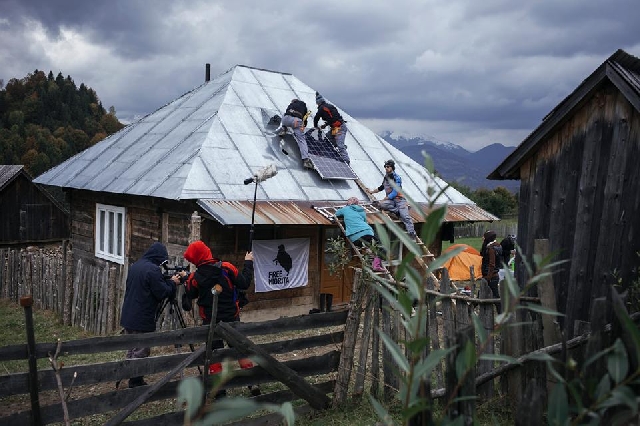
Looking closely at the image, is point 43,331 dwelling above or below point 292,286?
below

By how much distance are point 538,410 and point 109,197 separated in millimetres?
13985

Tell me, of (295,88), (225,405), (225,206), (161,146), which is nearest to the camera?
(225,405)

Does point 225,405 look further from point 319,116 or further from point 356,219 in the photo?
point 319,116

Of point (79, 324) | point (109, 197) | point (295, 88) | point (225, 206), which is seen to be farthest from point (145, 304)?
point (295, 88)

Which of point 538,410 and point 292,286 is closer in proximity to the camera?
point 538,410

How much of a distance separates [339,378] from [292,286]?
19.9 feet

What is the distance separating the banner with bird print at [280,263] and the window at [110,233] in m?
4.02

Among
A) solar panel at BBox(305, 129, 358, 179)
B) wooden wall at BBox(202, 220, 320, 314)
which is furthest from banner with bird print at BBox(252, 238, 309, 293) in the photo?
solar panel at BBox(305, 129, 358, 179)

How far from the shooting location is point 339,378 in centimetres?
622

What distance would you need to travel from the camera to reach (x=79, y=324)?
12.2 meters

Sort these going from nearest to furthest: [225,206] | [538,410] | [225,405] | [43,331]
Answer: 1. [225,405]
2. [538,410]
3. [225,206]
4. [43,331]

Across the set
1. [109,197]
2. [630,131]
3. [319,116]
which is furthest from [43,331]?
[630,131]

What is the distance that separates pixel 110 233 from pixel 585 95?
11.5 m

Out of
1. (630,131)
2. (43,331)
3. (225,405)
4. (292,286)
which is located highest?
(630,131)
